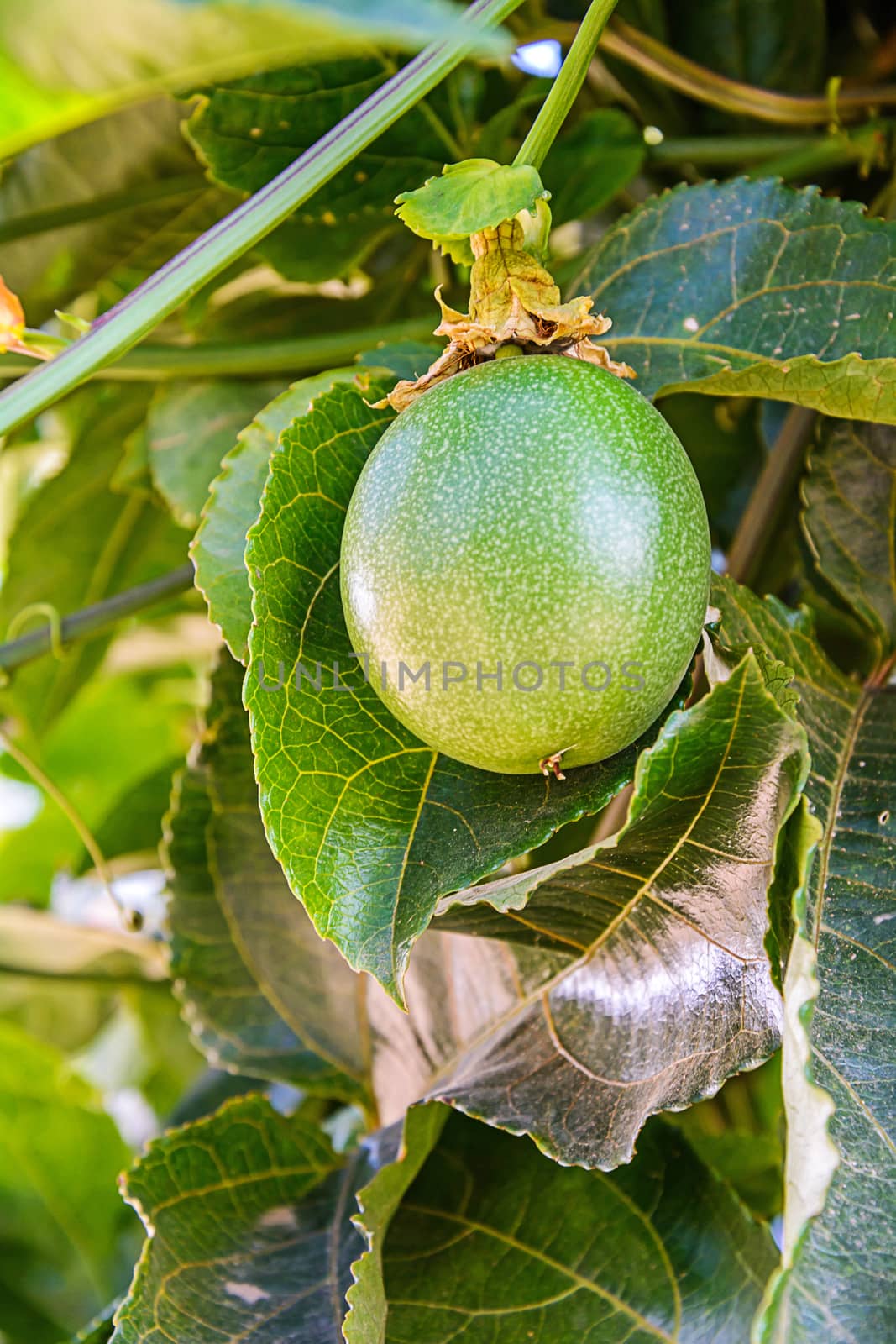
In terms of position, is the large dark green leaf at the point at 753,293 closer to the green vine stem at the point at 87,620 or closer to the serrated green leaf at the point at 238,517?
the serrated green leaf at the point at 238,517

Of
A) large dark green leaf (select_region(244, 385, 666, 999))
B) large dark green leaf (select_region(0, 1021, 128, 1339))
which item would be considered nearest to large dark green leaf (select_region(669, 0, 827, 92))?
large dark green leaf (select_region(244, 385, 666, 999))

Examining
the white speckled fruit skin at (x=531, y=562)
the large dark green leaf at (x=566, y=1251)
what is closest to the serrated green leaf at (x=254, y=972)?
the large dark green leaf at (x=566, y=1251)

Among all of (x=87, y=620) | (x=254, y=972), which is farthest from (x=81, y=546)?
(x=254, y=972)

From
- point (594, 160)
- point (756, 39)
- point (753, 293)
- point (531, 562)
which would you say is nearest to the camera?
point (531, 562)

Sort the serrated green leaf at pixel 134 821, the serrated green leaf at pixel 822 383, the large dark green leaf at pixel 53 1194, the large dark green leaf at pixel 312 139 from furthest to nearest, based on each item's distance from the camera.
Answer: the serrated green leaf at pixel 134 821
the large dark green leaf at pixel 53 1194
the large dark green leaf at pixel 312 139
the serrated green leaf at pixel 822 383

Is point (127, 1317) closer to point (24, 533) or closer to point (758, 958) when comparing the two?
point (758, 958)

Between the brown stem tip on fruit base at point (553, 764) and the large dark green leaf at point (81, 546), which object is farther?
the large dark green leaf at point (81, 546)

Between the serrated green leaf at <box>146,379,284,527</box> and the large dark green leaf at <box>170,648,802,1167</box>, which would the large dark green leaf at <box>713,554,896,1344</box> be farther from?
the serrated green leaf at <box>146,379,284,527</box>

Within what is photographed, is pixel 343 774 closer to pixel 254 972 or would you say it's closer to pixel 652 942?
pixel 652 942
